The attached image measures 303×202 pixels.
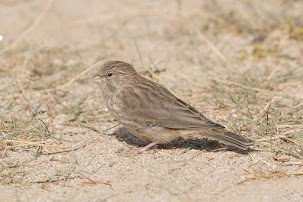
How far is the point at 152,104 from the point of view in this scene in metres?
5.71

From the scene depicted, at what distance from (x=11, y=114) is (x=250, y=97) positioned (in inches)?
129

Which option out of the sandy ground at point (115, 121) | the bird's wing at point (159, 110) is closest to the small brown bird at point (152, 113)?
the bird's wing at point (159, 110)

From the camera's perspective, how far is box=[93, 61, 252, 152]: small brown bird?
5398mm

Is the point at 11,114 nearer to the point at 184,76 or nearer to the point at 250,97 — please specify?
the point at 184,76

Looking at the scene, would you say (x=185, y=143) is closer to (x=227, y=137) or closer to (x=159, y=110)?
(x=159, y=110)

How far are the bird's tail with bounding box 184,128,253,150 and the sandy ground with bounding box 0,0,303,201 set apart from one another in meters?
0.17

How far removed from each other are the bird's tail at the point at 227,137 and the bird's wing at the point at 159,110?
0.09 meters

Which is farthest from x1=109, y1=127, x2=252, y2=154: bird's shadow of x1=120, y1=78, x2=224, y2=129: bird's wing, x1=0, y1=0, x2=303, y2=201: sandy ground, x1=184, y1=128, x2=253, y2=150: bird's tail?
x1=120, y1=78, x2=224, y2=129: bird's wing

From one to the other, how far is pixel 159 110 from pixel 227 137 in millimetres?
866

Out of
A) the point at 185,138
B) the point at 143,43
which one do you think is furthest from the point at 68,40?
the point at 185,138

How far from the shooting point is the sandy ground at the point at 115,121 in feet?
15.4

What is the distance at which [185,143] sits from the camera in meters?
5.95

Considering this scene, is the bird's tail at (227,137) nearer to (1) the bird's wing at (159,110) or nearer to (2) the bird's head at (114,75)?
(1) the bird's wing at (159,110)

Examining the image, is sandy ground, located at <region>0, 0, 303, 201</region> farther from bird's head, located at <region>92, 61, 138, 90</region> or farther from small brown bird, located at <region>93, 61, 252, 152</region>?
bird's head, located at <region>92, 61, 138, 90</region>
